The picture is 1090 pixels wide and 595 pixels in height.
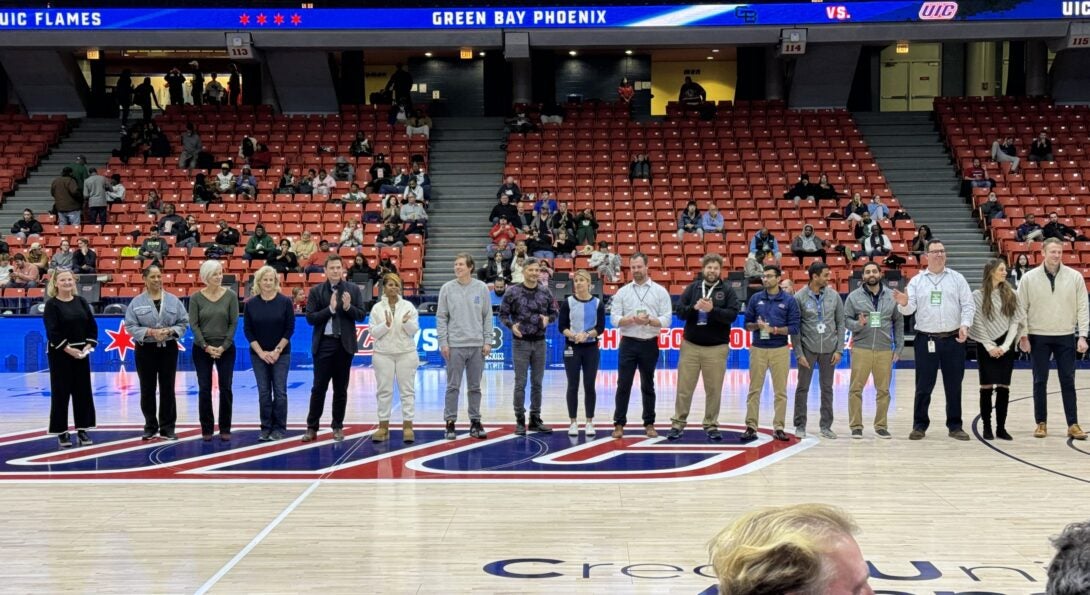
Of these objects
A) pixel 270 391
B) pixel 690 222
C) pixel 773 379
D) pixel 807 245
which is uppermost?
pixel 690 222

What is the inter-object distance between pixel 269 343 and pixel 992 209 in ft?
Result: 55.8

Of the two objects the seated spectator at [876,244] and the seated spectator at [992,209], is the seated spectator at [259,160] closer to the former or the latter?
the seated spectator at [876,244]

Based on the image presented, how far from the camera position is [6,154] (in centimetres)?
2520

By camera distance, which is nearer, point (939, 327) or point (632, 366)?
point (939, 327)

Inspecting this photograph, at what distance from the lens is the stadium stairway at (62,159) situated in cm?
2364

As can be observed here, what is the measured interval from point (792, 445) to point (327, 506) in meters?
4.44

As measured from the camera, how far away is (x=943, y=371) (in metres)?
10.1

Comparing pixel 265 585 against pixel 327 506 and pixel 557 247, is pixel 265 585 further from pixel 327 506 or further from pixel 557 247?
pixel 557 247

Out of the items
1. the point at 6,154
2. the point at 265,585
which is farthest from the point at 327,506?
the point at 6,154

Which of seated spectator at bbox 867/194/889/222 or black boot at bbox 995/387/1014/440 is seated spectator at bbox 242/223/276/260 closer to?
seated spectator at bbox 867/194/889/222

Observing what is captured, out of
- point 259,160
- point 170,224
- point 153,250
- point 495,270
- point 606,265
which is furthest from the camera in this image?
point 259,160

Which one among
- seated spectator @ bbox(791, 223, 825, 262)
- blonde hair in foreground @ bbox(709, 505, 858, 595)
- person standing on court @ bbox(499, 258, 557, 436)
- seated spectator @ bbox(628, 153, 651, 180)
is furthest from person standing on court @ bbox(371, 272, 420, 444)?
seated spectator @ bbox(628, 153, 651, 180)

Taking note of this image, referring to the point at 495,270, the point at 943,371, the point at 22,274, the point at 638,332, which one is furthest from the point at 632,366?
the point at 22,274

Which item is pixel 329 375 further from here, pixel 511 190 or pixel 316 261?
pixel 511 190
